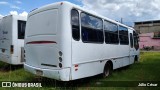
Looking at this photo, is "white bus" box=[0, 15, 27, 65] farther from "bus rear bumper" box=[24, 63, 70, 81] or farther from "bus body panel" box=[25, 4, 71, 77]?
"bus rear bumper" box=[24, 63, 70, 81]

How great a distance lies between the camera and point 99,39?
896cm

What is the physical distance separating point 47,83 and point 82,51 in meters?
2.00

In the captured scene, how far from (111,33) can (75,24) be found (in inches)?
140

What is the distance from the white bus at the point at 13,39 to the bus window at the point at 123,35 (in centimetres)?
536

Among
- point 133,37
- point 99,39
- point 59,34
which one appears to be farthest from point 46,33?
point 133,37

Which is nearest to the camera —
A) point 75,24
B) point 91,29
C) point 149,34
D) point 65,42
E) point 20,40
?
point 65,42

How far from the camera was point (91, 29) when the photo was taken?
27.3ft

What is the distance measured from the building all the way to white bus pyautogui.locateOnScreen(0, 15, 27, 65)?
42.0m

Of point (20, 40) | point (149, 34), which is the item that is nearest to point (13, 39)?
point (20, 40)

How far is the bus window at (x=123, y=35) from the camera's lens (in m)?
12.0

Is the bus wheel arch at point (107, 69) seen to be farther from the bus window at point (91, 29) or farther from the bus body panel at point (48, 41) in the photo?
the bus body panel at point (48, 41)

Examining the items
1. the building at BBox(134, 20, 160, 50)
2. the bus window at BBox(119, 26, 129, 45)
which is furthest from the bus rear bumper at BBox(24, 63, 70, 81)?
the building at BBox(134, 20, 160, 50)

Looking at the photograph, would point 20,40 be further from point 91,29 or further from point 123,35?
point 123,35

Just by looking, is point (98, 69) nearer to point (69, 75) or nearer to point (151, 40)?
point (69, 75)
